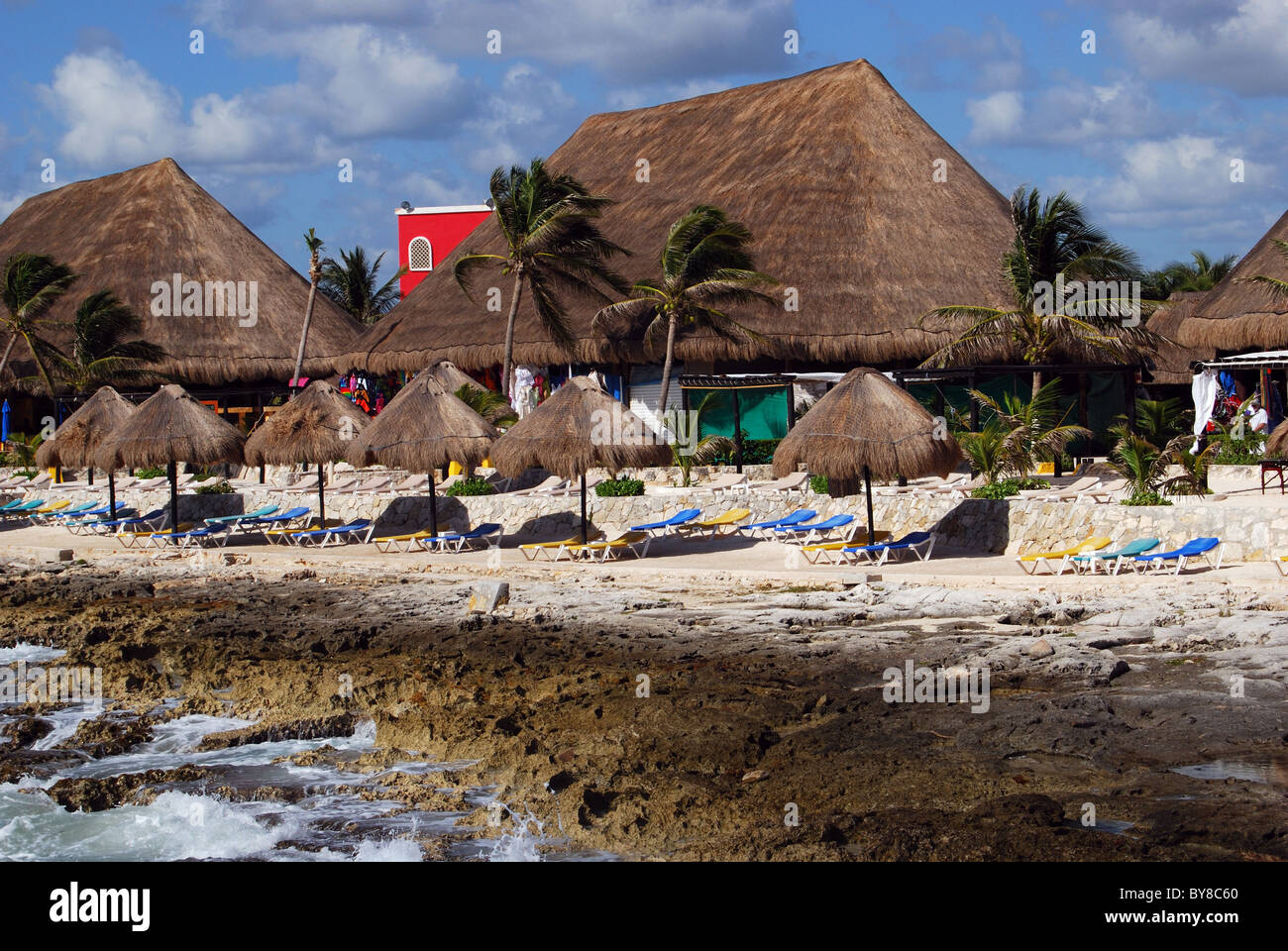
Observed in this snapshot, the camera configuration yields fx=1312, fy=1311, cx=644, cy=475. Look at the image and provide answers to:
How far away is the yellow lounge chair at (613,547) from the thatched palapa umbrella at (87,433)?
9904 mm

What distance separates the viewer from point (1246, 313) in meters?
26.4

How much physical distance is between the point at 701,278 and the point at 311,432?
26.6 ft

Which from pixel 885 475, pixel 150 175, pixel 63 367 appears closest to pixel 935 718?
pixel 885 475

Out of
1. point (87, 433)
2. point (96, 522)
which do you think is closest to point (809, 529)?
point (96, 522)

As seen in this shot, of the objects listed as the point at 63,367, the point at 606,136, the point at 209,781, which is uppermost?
the point at 606,136

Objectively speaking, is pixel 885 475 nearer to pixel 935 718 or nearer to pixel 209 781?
pixel 935 718

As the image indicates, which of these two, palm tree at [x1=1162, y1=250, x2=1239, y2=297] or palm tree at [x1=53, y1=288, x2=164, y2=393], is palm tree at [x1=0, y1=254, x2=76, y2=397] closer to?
palm tree at [x1=53, y1=288, x2=164, y2=393]

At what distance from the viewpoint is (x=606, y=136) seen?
36156 millimetres

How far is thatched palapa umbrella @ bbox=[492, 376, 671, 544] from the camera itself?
17.5 m

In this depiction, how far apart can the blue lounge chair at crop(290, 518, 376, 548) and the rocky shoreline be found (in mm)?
4278

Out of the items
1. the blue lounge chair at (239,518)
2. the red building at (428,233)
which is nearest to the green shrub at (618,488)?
the blue lounge chair at (239,518)

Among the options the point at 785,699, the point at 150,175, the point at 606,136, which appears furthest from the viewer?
the point at 150,175
